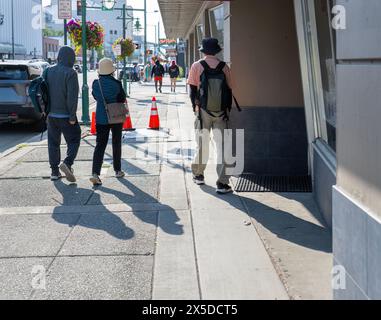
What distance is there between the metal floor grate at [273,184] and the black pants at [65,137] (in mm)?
2379

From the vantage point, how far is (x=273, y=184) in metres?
8.09

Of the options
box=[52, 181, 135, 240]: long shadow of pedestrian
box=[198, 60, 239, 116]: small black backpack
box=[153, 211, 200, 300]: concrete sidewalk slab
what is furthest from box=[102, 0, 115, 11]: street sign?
box=[153, 211, 200, 300]: concrete sidewalk slab

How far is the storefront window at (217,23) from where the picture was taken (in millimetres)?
11875

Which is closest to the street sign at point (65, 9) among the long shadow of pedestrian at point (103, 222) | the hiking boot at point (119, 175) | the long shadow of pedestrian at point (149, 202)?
the hiking boot at point (119, 175)

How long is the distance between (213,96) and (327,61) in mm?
1505

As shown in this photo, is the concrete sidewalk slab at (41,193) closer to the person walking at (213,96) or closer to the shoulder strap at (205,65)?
the person walking at (213,96)

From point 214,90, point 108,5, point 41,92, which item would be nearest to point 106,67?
point 41,92

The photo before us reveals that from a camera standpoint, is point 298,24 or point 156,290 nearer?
point 156,290

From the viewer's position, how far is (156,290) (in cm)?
446

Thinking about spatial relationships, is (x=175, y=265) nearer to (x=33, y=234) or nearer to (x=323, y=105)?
(x=33, y=234)
